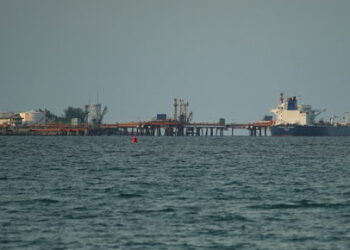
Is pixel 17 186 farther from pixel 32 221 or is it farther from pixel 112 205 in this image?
pixel 32 221

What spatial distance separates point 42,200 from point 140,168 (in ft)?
90.4

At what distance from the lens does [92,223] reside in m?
32.1

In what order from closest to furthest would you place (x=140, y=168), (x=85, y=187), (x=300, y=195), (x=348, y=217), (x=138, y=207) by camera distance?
(x=348, y=217) < (x=138, y=207) < (x=300, y=195) < (x=85, y=187) < (x=140, y=168)

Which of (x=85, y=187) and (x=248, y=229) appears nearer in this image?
(x=248, y=229)

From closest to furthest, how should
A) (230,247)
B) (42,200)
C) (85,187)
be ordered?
1. (230,247)
2. (42,200)
3. (85,187)

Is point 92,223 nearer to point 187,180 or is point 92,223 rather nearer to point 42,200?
point 42,200

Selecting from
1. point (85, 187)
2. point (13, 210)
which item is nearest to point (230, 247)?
point (13, 210)

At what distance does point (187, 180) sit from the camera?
52844 millimetres

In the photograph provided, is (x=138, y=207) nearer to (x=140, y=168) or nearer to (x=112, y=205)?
(x=112, y=205)

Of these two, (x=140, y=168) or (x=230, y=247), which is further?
(x=140, y=168)

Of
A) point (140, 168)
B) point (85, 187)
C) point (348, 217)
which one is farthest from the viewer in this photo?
point (140, 168)

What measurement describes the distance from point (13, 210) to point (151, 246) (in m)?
10.7

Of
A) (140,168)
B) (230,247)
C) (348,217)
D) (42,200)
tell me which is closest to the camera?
(230,247)

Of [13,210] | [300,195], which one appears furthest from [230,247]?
[300,195]
